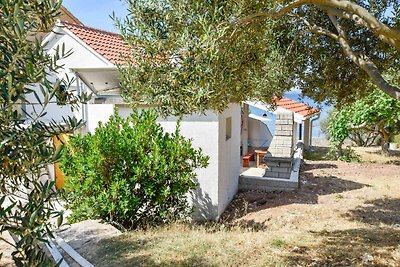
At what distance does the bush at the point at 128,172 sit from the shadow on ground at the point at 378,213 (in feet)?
17.4

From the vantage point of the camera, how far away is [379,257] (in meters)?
5.81

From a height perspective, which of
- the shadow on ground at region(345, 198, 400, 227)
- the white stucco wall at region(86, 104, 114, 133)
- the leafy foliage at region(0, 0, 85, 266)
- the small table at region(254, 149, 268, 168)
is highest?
the white stucco wall at region(86, 104, 114, 133)

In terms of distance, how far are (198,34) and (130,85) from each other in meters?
1.55

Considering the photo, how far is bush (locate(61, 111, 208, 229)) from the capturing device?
27.2ft

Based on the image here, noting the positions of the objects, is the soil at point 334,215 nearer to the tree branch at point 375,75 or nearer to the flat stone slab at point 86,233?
the tree branch at point 375,75

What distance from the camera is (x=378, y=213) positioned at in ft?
32.7

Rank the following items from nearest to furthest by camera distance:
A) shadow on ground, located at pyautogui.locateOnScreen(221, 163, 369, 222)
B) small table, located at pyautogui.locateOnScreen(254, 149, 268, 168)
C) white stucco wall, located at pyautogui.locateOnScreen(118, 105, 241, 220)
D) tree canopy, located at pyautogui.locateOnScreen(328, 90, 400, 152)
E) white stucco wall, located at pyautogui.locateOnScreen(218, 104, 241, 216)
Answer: white stucco wall, located at pyautogui.locateOnScreen(118, 105, 241, 220) → white stucco wall, located at pyautogui.locateOnScreen(218, 104, 241, 216) → shadow on ground, located at pyautogui.locateOnScreen(221, 163, 369, 222) → tree canopy, located at pyautogui.locateOnScreen(328, 90, 400, 152) → small table, located at pyautogui.locateOnScreen(254, 149, 268, 168)

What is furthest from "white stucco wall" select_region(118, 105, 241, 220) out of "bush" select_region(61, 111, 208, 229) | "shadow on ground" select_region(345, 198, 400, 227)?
"shadow on ground" select_region(345, 198, 400, 227)

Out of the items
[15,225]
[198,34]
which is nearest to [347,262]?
[198,34]

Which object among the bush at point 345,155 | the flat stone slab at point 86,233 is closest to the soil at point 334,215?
the bush at point 345,155

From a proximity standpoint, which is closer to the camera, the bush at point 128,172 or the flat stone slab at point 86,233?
the flat stone slab at point 86,233

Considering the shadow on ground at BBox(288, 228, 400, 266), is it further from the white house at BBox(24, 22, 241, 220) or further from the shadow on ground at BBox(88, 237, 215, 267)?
the white house at BBox(24, 22, 241, 220)

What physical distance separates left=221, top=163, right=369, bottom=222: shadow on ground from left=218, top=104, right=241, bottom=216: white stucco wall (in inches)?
15.4

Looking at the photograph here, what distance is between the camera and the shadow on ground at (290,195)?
11445 mm
